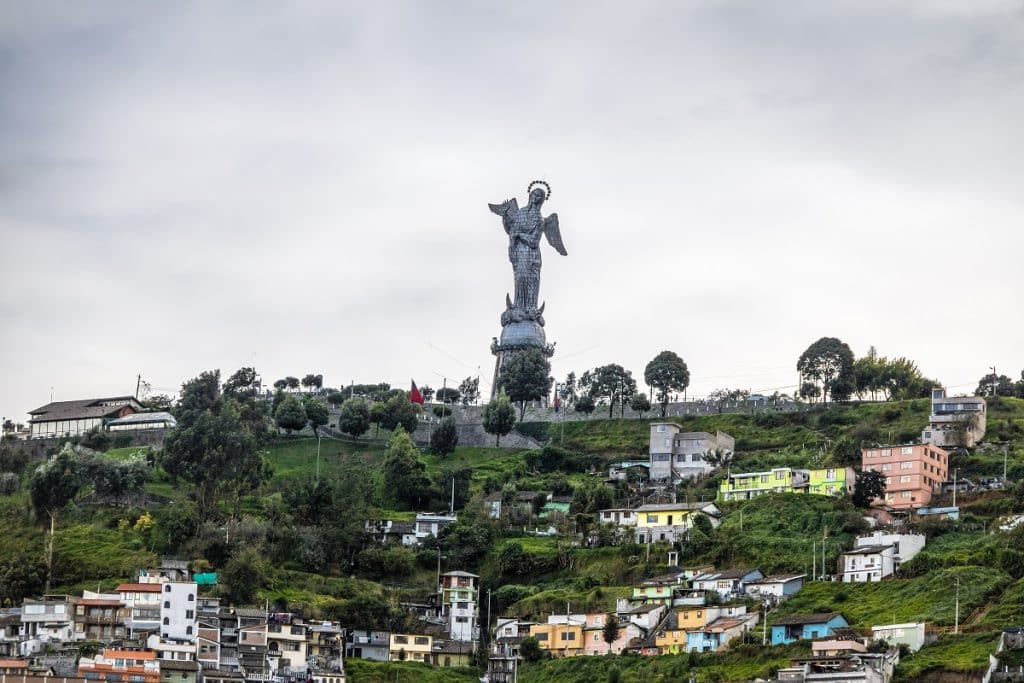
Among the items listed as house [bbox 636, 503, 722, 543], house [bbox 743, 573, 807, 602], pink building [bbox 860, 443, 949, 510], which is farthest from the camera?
house [bbox 636, 503, 722, 543]

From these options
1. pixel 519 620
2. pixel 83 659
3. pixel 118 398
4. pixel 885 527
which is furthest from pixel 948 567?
pixel 118 398

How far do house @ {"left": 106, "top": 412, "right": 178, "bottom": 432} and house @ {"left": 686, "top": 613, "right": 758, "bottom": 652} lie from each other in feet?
148

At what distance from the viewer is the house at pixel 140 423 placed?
122 meters

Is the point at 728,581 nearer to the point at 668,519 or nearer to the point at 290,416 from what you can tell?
the point at 668,519

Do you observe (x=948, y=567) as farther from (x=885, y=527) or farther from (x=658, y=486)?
(x=658, y=486)

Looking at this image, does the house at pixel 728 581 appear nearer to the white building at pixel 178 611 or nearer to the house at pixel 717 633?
the house at pixel 717 633

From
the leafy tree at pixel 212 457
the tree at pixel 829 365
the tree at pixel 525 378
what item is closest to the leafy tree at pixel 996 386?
the tree at pixel 829 365

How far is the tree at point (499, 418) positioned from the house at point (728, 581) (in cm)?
2831

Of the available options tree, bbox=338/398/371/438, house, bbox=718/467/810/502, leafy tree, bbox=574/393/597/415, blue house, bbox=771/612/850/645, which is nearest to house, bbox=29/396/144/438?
tree, bbox=338/398/371/438

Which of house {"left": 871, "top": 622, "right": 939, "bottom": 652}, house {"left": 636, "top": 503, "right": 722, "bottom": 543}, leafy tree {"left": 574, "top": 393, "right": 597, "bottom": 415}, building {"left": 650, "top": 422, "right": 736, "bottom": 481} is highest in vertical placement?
leafy tree {"left": 574, "top": 393, "right": 597, "bottom": 415}

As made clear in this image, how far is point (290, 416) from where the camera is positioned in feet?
395

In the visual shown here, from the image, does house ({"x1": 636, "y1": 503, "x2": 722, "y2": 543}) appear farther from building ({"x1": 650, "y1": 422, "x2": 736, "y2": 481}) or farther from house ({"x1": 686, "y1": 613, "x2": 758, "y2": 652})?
house ({"x1": 686, "y1": 613, "x2": 758, "y2": 652})

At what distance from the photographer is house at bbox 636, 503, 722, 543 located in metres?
98.1

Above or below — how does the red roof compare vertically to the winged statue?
below
